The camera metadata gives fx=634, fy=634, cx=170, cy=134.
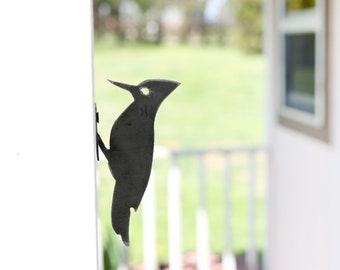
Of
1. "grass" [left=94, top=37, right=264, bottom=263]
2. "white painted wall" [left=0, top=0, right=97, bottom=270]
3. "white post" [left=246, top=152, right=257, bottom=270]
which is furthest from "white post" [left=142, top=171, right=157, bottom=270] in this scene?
"white painted wall" [left=0, top=0, right=97, bottom=270]

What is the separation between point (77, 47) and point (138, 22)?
265 inches

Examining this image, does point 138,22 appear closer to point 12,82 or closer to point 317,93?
point 317,93

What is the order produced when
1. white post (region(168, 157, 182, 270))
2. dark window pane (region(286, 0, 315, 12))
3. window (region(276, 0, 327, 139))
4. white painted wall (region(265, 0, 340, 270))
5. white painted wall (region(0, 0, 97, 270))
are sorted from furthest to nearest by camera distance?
white post (region(168, 157, 182, 270)) → dark window pane (region(286, 0, 315, 12)) → window (region(276, 0, 327, 139)) → white painted wall (region(265, 0, 340, 270)) → white painted wall (region(0, 0, 97, 270))

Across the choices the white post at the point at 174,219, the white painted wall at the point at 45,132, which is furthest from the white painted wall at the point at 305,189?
the white painted wall at the point at 45,132

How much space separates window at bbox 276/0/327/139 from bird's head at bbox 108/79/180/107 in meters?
1.96

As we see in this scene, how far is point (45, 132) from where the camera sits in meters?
0.82

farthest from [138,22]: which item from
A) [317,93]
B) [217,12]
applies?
[317,93]

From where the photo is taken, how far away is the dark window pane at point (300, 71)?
2.99 m

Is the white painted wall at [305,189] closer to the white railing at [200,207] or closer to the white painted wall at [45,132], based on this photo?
the white railing at [200,207]

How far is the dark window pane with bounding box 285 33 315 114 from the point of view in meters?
2.99

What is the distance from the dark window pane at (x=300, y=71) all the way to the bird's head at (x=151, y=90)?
214cm

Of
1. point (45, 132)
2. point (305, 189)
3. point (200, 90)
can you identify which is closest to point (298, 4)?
point (305, 189)

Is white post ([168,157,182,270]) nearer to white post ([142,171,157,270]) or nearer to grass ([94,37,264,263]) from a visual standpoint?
white post ([142,171,157,270])

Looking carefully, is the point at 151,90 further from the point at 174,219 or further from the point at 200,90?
the point at 200,90
